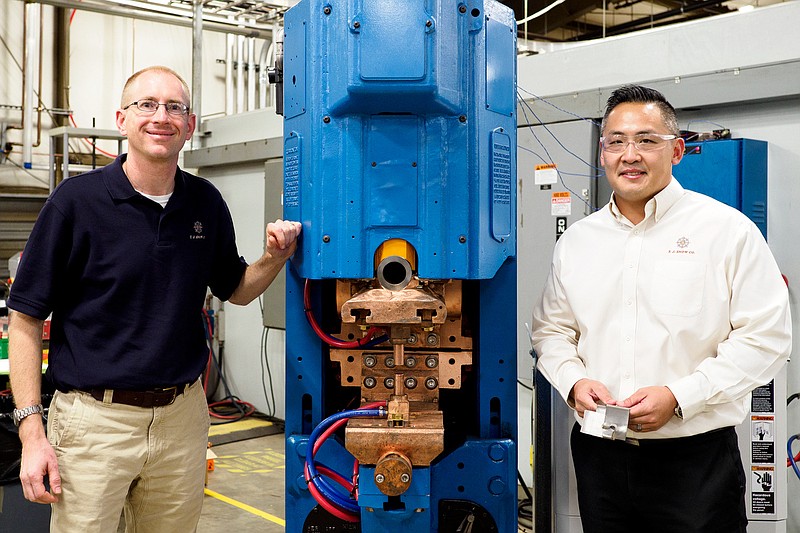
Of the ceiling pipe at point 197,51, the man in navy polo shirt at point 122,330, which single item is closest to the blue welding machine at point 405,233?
the man in navy polo shirt at point 122,330

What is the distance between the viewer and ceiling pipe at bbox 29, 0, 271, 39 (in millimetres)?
5078

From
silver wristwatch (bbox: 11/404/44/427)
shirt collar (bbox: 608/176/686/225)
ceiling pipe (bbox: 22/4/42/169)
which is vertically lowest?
silver wristwatch (bbox: 11/404/44/427)

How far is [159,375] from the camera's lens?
1824 millimetres

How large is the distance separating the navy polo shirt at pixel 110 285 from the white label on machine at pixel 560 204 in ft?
6.47

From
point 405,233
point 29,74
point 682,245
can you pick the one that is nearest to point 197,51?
point 29,74

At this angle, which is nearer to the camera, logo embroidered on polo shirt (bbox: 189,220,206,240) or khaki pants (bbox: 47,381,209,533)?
khaki pants (bbox: 47,381,209,533)

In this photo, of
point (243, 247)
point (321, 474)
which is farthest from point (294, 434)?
A: point (243, 247)

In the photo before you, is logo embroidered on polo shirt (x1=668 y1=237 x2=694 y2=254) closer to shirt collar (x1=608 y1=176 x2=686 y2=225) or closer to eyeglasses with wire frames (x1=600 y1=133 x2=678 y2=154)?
shirt collar (x1=608 y1=176 x2=686 y2=225)

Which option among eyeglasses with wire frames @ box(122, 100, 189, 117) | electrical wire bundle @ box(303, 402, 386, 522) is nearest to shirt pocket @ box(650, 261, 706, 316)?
electrical wire bundle @ box(303, 402, 386, 522)

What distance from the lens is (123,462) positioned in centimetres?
180

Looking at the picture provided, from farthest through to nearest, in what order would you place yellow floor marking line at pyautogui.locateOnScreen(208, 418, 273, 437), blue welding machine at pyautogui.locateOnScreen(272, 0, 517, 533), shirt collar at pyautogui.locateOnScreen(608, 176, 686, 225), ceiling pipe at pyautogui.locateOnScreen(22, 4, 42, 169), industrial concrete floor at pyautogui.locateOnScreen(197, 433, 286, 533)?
1. ceiling pipe at pyautogui.locateOnScreen(22, 4, 42, 169)
2. yellow floor marking line at pyautogui.locateOnScreen(208, 418, 273, 437)
3. industrial concrete floor at pyautogui.locateOnScreen(197, 433, 286, 533)
4. shirt collar at pyautogui.locateOnScreen(608, 176, 686, 225)
5. blue welding machine at pyautogui.locateOnScreen(272, 0, 517, 533)

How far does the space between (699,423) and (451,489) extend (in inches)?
24.7

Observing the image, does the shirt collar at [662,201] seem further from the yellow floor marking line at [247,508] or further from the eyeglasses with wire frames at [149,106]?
the yellow floor marking line at [247,508]

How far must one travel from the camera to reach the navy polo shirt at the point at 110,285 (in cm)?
178
